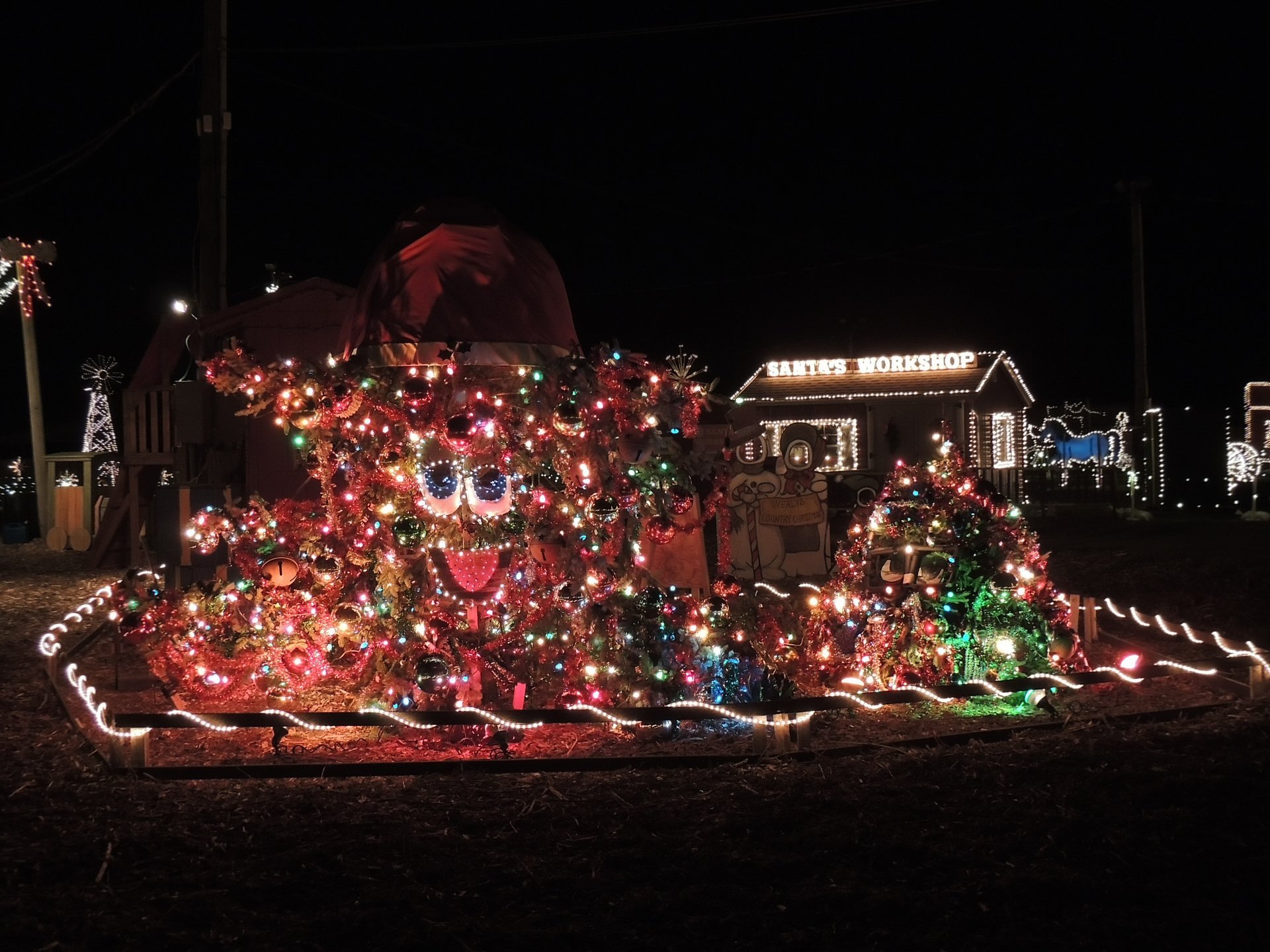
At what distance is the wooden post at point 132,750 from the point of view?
6598 mm

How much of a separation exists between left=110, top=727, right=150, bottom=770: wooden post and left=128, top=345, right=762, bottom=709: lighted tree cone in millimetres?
1517

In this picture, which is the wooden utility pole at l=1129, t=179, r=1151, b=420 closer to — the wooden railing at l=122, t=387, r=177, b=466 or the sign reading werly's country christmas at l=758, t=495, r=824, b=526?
the sign reading werly's country christmas at l=758, t=495, r=824, b=526

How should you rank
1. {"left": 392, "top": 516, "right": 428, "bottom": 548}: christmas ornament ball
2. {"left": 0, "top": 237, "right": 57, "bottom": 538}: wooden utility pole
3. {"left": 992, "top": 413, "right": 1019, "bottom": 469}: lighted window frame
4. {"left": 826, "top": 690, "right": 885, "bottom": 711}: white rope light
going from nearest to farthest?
{"left": 826, "top": 690, "right": 885, "bottom": 711}: white rope light → {"left": 392, "top": 516, "right": 428, "bottom": 548}: christmas ornament ball → {"left": 0, "top": 237, "right": 57, "bottom": 538}: wooden utility pole → {"left": 992, "top": 413, "right": 1019, "bottom": 469}: lighted window frame

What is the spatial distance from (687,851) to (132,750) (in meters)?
3.20

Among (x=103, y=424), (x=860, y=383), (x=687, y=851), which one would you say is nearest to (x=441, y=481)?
(x=687, y=851)

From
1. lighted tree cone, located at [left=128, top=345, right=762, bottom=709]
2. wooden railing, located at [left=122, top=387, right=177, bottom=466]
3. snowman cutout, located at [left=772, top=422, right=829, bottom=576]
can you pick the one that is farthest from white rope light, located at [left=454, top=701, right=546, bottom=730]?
wooden railing, located at [left=122, top=387, right=177, bottom=466]

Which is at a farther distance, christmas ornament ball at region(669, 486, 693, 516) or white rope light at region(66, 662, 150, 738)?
christmas ornament ball at region(669, 486, 693, 516)

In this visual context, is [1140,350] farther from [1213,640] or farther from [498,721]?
[498,721]

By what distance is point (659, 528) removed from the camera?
805 cm

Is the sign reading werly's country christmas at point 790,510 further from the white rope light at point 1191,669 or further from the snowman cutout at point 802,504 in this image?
the white rope light at point 1191,669

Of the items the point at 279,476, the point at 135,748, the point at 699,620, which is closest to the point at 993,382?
the point at 279,476

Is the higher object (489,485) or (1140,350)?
(1140,350)

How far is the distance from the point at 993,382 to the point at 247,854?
84.0 feet

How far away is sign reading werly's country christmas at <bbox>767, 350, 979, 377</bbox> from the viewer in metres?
27.6
